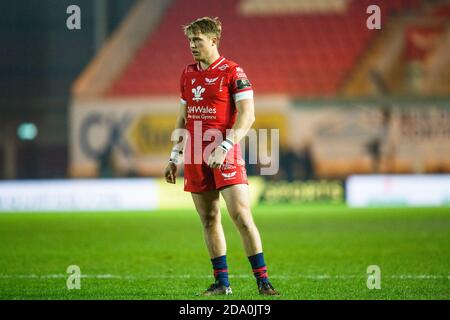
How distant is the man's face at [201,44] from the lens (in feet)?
21.8

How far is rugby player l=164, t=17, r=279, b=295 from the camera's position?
6637 millimetres

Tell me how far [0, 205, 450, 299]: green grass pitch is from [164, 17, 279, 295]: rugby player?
38cm

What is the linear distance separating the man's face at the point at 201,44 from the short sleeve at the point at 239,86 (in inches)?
9.3

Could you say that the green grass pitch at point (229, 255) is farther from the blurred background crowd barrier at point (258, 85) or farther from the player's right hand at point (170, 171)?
the blurred background crowd barrier at point (258, 85)

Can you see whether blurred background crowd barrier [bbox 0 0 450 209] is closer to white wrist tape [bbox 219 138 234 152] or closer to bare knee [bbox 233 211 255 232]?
bare knee [bbox 233 211 255 232]

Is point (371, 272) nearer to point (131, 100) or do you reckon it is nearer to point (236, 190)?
point (236, 190)

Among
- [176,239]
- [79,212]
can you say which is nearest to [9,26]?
[79,212]

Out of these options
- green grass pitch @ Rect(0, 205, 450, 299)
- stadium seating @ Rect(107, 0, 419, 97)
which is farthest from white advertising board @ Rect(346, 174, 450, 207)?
stadium seating @ Rect(107, 0, 419, 97)

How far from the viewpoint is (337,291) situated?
7.26 metres

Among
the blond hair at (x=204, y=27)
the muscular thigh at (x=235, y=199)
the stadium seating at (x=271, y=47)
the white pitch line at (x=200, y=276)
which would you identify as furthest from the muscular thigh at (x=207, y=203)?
the stadium seating at (x=271, y=47)

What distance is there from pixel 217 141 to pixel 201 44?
715mm
